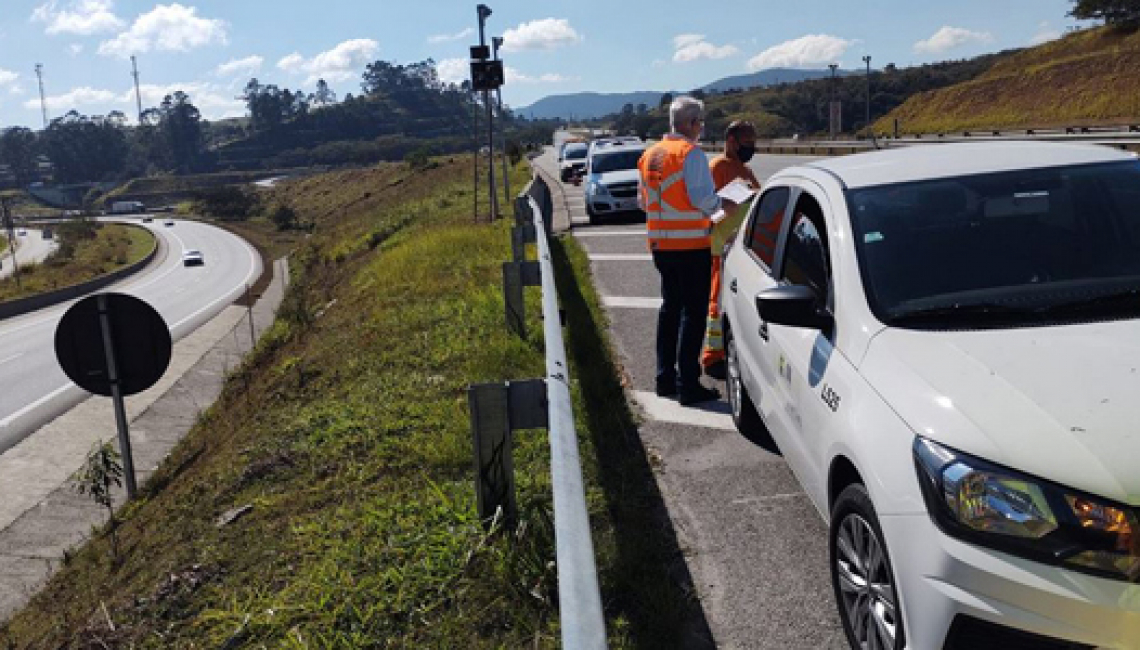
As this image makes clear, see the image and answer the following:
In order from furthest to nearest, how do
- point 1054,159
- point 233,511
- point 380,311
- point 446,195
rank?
point 446,195 < point 380,311 < point 233,511 < point 1054,159

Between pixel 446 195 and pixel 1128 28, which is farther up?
pixel 1128 28

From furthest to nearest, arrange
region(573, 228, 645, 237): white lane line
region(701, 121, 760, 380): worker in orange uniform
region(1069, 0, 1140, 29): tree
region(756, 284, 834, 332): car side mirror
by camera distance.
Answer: region(1069, 0, 1140, 29): tree → region(573, 228, 645, 237): white lane line → region(701, 121, 760, 380): worker in orange uniform → region(756, 284, 834, 332): car side mirror

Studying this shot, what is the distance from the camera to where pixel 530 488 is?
470 cm

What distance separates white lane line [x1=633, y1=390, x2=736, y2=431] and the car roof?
1887 millimetres

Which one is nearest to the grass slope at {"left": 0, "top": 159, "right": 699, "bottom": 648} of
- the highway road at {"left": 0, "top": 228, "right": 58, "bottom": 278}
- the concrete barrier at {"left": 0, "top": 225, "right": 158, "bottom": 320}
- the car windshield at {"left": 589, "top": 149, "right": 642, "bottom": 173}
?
the car windshield at {"left": 589, "top": 149, "right": 642, "bottom": 173}

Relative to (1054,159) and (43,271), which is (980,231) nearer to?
(1054,159)

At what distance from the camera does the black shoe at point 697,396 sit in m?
6.48

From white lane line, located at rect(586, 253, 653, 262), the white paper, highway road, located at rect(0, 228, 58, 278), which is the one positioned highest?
the white paper

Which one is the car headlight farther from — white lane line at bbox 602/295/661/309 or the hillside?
the hillside

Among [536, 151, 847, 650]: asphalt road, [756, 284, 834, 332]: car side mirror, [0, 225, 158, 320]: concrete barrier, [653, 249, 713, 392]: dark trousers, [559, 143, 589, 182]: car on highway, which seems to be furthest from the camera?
[0, 225, 158, 320]: concrete barrier

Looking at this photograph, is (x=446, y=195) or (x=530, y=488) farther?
(x=446, y=195)

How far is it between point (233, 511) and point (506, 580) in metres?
2.32

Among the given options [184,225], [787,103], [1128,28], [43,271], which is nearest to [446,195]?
[43,271]

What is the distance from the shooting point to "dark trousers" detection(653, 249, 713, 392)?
20.8 ft
